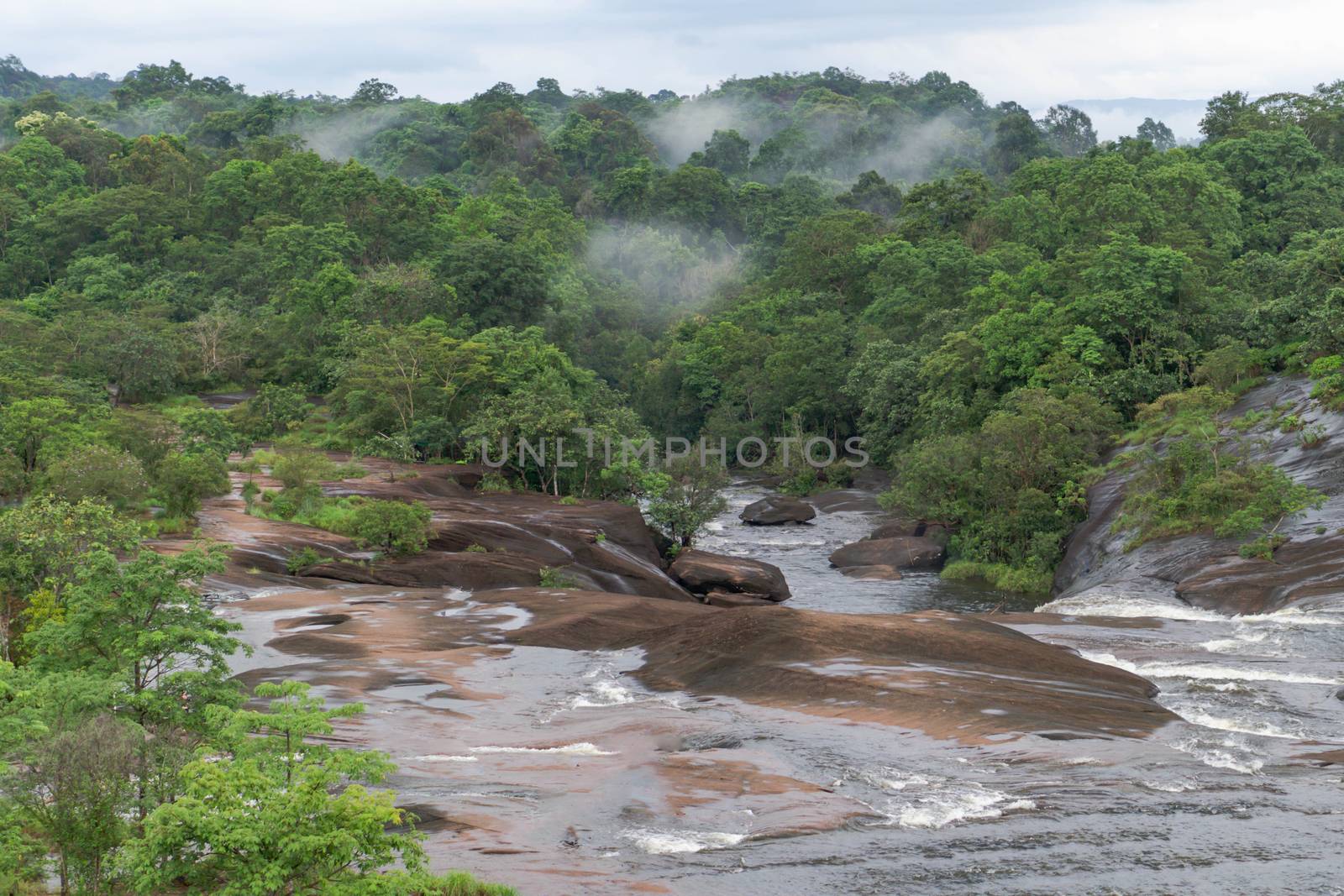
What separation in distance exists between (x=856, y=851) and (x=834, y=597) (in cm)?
2427

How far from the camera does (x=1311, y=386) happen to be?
39.1 meters

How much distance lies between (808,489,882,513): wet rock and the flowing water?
103ft

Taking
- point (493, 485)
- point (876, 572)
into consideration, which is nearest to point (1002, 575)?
point (876, 572)

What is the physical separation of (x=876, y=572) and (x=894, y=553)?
6.47 feet

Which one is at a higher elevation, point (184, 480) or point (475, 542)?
point (184, 480)

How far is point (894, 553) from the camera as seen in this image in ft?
145

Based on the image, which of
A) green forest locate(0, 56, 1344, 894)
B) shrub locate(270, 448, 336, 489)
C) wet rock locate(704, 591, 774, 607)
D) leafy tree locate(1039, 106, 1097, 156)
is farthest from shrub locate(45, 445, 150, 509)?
leafy tree locate(1039, 106, 1097, 156)

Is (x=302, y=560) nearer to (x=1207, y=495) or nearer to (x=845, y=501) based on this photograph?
(x=1207, y=495)

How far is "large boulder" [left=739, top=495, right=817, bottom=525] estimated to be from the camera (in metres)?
53.5

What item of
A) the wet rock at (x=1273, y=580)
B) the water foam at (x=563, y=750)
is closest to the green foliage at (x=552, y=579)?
the water foam at (x=563, y=750)

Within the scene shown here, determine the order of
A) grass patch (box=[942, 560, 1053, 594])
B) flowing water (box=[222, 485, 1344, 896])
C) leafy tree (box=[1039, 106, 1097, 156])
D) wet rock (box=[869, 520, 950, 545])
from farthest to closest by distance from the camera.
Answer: leafy tree (box=[1039, 106, 1097, 156])
wet rock (box=[869, 520, 950, 545])
grass patch (box=[942, 560, 1053, 594])
flowing water (box=[222, 485, 1344, 896])

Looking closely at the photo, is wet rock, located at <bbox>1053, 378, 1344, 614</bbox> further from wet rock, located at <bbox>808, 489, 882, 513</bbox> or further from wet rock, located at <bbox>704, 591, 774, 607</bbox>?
wet rock, located at <bbox>808, 489, 882, 513</bbox>

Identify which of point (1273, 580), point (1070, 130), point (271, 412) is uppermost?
point (1070, 130)

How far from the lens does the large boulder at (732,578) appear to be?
37.9 m
